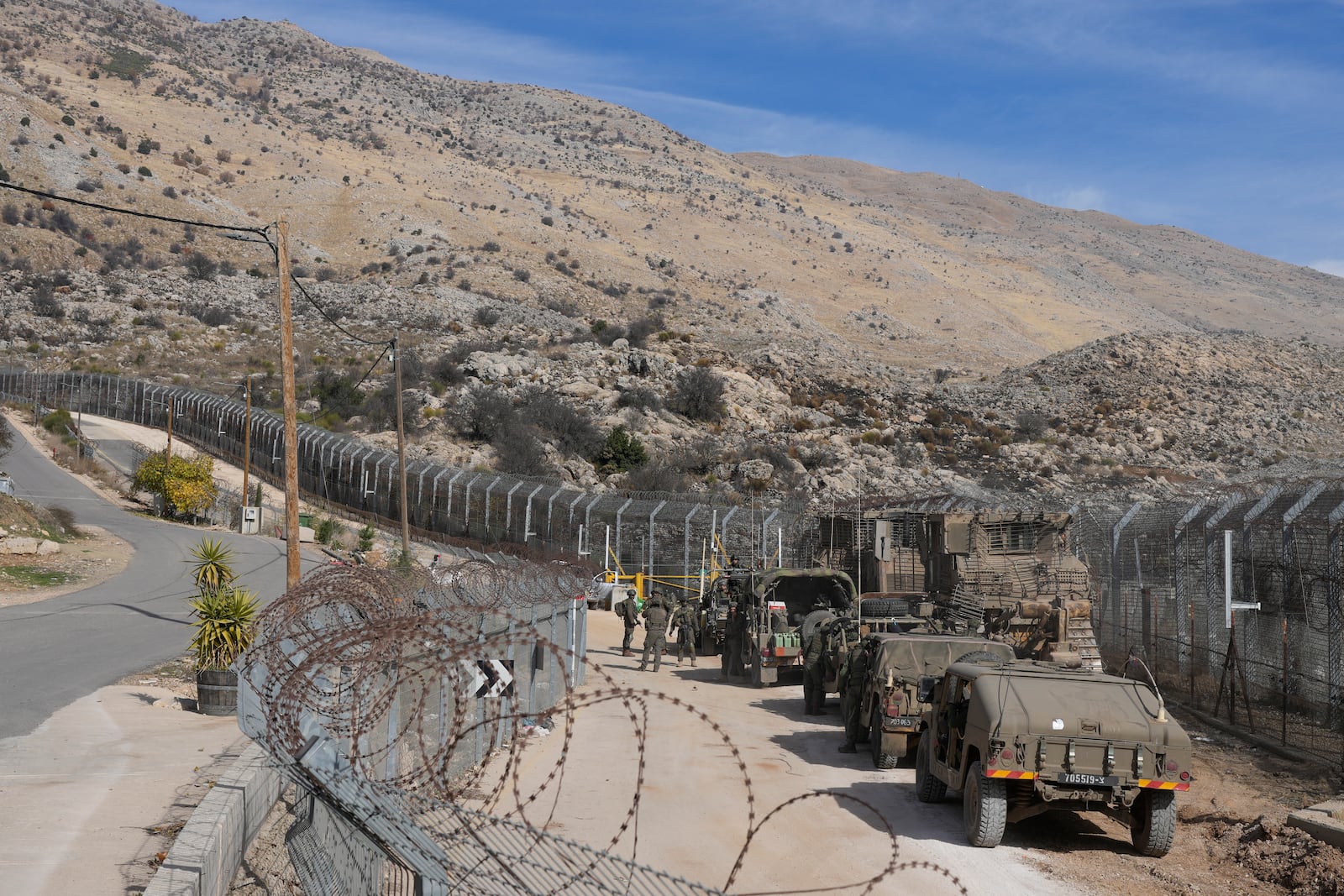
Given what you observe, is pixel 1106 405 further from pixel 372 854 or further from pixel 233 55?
pixel 233 55

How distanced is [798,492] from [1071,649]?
114ft

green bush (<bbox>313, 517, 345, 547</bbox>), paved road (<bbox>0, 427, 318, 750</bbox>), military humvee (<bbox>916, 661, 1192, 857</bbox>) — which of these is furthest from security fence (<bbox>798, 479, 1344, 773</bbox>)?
green bush (<bbox>313, 517, 345, 547</bbox>)

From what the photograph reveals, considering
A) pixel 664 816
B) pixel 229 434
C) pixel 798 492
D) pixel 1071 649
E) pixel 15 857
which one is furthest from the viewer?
pixel 229 434

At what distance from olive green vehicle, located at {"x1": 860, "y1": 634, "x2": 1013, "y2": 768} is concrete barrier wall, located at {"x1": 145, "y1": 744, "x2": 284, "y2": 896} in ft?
21.7

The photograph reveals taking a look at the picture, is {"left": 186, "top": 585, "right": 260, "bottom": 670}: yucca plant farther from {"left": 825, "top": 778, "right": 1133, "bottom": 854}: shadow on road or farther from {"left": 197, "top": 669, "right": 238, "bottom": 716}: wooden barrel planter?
{"left": 825, "top": 778, "right": 1133, "bottom": 854}: shadow on road

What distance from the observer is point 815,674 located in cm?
1786

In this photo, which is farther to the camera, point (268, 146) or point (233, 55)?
point (233, 55)

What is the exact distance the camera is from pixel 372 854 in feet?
20.9

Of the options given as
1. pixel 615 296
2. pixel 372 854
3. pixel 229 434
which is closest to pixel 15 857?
pixel 372 854

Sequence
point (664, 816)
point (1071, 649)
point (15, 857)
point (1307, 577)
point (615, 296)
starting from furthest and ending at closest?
point (615, 296) < point (1071, 649) < point (1307, 577) < point (664, 816) < point (15, 857)

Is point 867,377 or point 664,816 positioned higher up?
point 867,377

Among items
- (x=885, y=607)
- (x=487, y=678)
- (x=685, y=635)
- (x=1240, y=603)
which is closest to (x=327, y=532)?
(x=685, y=635)

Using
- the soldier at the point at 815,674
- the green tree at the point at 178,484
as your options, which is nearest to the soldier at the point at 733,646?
the soldier at the point at 815,674

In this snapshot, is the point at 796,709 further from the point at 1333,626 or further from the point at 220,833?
the point at 220,833
